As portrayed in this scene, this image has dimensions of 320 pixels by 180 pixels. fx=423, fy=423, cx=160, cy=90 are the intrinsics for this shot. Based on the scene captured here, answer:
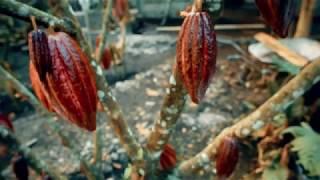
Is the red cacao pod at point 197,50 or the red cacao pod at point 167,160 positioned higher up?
the red cacao pod at point 197,50

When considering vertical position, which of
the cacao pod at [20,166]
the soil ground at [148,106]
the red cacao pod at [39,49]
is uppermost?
the red cacao pod at [39,49]

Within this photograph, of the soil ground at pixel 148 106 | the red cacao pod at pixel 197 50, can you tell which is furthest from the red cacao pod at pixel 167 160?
the soil ground at pixel 148 106

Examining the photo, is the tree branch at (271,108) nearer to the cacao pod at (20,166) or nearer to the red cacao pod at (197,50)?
the red cacao pod at (197,50)

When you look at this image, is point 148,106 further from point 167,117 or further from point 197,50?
point 197,50

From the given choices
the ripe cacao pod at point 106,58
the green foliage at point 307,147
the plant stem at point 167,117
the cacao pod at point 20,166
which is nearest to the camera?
the plant stem at point 167,117

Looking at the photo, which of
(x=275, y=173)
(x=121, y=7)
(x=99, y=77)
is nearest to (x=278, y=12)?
(x=99, y=77)

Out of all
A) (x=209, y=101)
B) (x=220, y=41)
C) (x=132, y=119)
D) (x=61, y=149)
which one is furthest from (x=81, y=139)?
(x=220, y=41)

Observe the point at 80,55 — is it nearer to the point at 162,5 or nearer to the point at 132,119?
the point at 132,119
